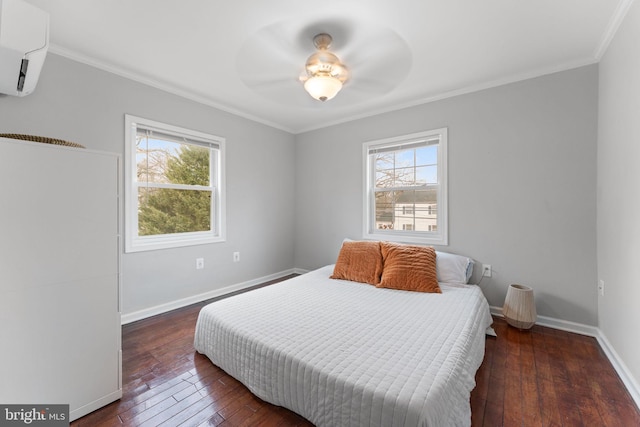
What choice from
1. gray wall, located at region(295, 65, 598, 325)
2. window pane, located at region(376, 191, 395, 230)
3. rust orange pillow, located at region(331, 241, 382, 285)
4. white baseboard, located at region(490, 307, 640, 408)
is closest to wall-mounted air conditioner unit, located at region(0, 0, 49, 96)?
rust orange pillow, located at region(331, 241, 382, 285)

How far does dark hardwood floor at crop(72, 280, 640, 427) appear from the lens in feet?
4.53

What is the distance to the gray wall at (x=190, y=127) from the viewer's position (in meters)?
2.11

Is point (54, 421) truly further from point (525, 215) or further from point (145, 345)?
point (525, 215)

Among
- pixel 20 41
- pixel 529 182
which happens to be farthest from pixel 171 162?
pixel 529 182

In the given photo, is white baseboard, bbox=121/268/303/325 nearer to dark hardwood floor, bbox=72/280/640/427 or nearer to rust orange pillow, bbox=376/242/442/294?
dark hardwood floor, bbox=72/280/640/427

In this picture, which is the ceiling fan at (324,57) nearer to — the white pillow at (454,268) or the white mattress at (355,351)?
the white mattress at (355,351)

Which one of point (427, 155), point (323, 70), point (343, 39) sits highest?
point (343, 39)

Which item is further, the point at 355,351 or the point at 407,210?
the point at 407,210

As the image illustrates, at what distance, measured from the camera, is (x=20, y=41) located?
1.53m

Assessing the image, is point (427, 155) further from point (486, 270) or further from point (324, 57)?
point (324, 57)

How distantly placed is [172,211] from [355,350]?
2480mm

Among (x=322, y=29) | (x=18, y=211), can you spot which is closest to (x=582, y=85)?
(x=322, y=29)

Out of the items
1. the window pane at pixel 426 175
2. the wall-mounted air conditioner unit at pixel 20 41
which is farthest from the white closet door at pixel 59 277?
the window pane at pixel 426 175

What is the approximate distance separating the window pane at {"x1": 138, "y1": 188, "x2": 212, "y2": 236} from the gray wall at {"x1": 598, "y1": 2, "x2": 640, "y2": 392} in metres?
3.66
